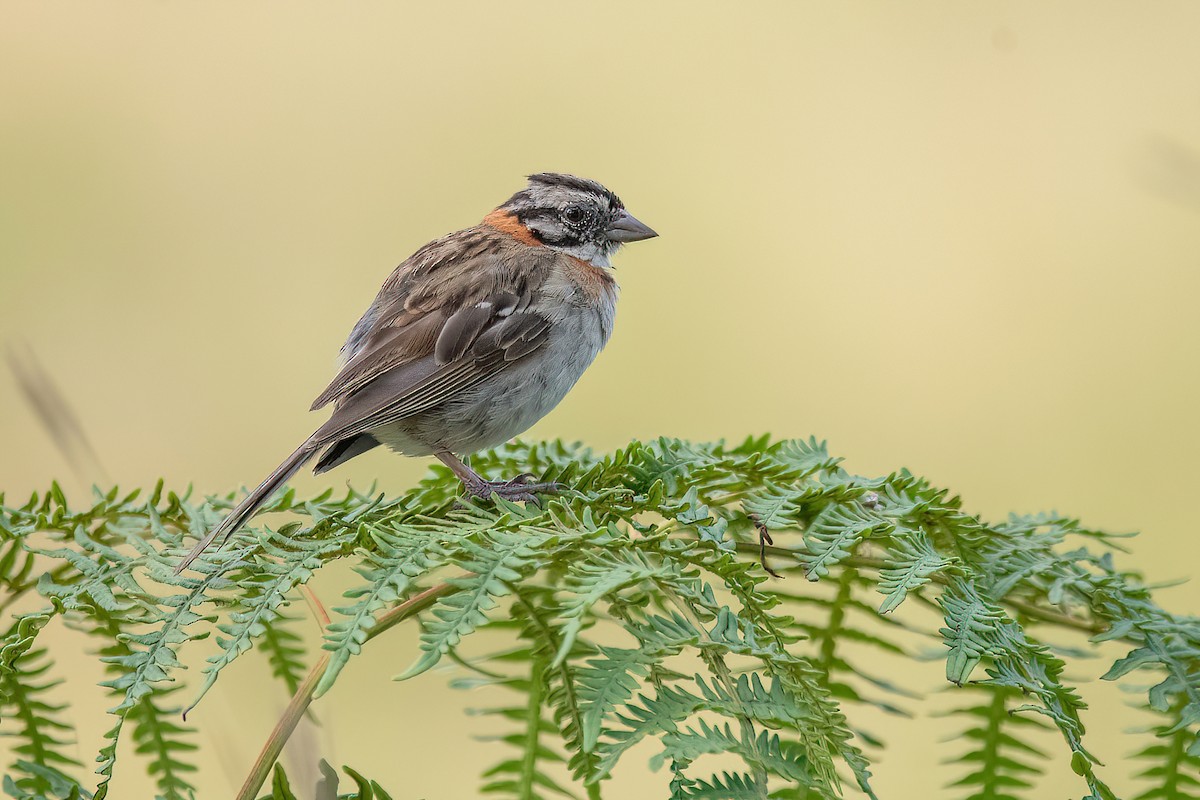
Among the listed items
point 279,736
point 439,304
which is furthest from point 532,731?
point 439,304

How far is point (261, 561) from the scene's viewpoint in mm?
2076

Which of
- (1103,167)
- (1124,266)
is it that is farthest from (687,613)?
(1103,167)

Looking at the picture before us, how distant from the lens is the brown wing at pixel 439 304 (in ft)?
11.8

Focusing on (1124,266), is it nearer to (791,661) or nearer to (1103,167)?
(1103,167)

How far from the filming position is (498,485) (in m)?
2.90

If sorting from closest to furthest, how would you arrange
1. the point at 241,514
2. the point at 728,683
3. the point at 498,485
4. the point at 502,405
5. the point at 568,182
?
the point at 728,683
the point at 241,514
the point at 498,485
the point at 502,405
the point at 568,182

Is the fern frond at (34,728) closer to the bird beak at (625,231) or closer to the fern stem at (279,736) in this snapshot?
the fern stem at (279,736)

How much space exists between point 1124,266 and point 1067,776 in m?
4.00

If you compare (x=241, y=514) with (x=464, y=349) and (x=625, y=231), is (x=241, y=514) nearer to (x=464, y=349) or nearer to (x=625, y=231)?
(x=464, y=349)

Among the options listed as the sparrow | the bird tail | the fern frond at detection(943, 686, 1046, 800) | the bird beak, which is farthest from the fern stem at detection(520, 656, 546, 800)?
the bird beak

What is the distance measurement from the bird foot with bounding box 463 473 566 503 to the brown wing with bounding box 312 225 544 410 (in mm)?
658

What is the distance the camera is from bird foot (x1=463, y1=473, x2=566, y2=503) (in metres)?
2.69

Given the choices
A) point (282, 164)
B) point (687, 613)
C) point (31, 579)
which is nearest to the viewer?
point (687, 613)

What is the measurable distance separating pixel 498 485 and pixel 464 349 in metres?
0.88
